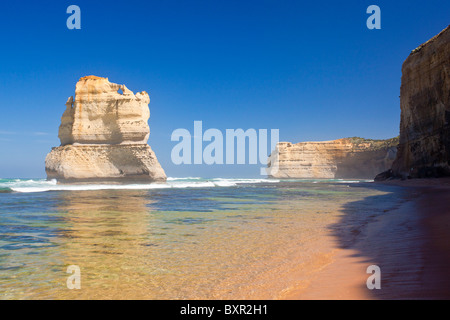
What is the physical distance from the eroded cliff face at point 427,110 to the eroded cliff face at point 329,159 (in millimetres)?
45639

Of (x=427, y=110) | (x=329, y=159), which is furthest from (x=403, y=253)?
(x=329, y=159)

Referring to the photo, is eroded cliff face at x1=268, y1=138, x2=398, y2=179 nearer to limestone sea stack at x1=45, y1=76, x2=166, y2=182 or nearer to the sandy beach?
limestone sea stack at x1=45, y1=76, x2=166, y2=182

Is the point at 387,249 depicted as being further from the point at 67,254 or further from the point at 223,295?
the point at 67,254

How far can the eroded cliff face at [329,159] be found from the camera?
258 ft

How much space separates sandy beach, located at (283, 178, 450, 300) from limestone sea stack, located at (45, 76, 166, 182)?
118ft

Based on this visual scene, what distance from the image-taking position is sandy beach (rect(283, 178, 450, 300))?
2902 millimetres

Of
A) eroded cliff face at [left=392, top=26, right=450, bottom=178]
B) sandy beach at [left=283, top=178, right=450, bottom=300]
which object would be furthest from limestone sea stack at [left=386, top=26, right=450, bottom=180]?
sandy beach at [left=283, top=178, right=450, bottom=300]

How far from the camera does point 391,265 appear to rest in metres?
3.76

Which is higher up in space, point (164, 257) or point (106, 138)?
point (106, 138)

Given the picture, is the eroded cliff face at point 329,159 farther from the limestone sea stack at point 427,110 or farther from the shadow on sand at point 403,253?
the shadow on sand at point 403,253

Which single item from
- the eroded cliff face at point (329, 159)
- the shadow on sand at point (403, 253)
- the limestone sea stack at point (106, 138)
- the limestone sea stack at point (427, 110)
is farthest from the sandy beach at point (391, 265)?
the eroded cliff face at point (329, 159)

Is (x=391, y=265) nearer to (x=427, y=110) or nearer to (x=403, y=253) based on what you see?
(x=403, y=253)
